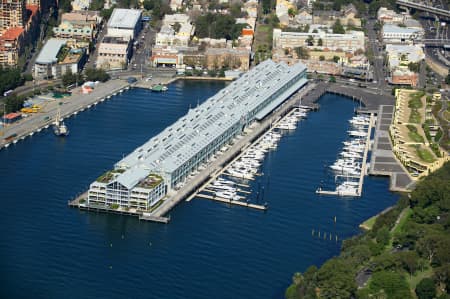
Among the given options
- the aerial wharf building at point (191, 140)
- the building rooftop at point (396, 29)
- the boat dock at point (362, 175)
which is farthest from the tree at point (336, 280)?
the building rooftop at point (396, 29)

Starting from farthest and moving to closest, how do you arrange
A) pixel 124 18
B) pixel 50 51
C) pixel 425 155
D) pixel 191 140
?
pixel 124 18 < pixel 50 51 < pixel 425 155 < pixel 191 140

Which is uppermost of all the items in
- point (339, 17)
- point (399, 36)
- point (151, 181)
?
point (339, 17)

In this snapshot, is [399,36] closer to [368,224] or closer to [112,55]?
[112,55]

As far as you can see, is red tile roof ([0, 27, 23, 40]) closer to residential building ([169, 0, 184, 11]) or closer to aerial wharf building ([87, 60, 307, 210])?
residential building ([169, 0, 184, 11])

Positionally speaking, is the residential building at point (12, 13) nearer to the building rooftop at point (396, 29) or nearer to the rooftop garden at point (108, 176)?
the building rooftop at point (396, 29)

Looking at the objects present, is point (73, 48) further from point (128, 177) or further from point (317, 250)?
point (317, 250)

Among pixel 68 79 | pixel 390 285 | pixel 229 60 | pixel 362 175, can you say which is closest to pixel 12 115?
pixel 68 79

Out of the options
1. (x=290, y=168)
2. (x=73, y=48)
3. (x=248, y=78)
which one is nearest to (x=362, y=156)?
(x=290, y=168)
